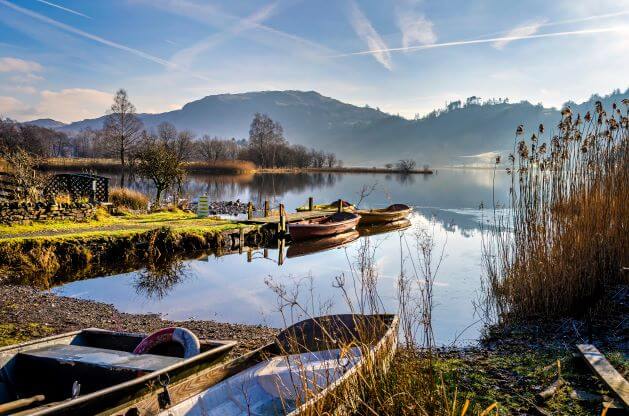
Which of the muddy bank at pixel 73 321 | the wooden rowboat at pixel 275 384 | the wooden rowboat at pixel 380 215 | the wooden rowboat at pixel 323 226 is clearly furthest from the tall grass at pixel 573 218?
the wooden rowboat at pixel 380 215

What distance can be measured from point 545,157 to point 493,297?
326 centimetres

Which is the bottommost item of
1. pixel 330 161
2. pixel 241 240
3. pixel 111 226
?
pixel 241 240

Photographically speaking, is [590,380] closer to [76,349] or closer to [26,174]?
[76,349]

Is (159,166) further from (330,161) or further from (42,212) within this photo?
(330,161)

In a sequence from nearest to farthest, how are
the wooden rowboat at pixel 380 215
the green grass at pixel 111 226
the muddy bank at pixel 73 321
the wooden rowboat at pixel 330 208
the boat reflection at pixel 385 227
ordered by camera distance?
the muddy bank at pixel 73 321
the green grass at pixel 111 226
the boat reflection at pixel 385 227
the wooden rowboat at pixel 380 215
the wooden rowboat at pixel 330 208

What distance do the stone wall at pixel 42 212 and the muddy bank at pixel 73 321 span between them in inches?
236

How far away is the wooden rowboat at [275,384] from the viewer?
4084mm

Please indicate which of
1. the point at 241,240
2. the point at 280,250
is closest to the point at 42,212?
the point at 241,240

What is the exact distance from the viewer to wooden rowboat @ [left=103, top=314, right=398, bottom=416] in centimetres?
408

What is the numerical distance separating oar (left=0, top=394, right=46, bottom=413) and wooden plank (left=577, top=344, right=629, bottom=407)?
518 cm

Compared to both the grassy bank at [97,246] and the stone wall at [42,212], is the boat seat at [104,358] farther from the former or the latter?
the stone wall at [42,212]

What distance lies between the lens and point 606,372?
5.18 metres

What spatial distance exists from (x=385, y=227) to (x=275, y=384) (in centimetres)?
2430

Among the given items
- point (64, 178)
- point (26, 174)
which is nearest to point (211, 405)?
point (26, 174)
